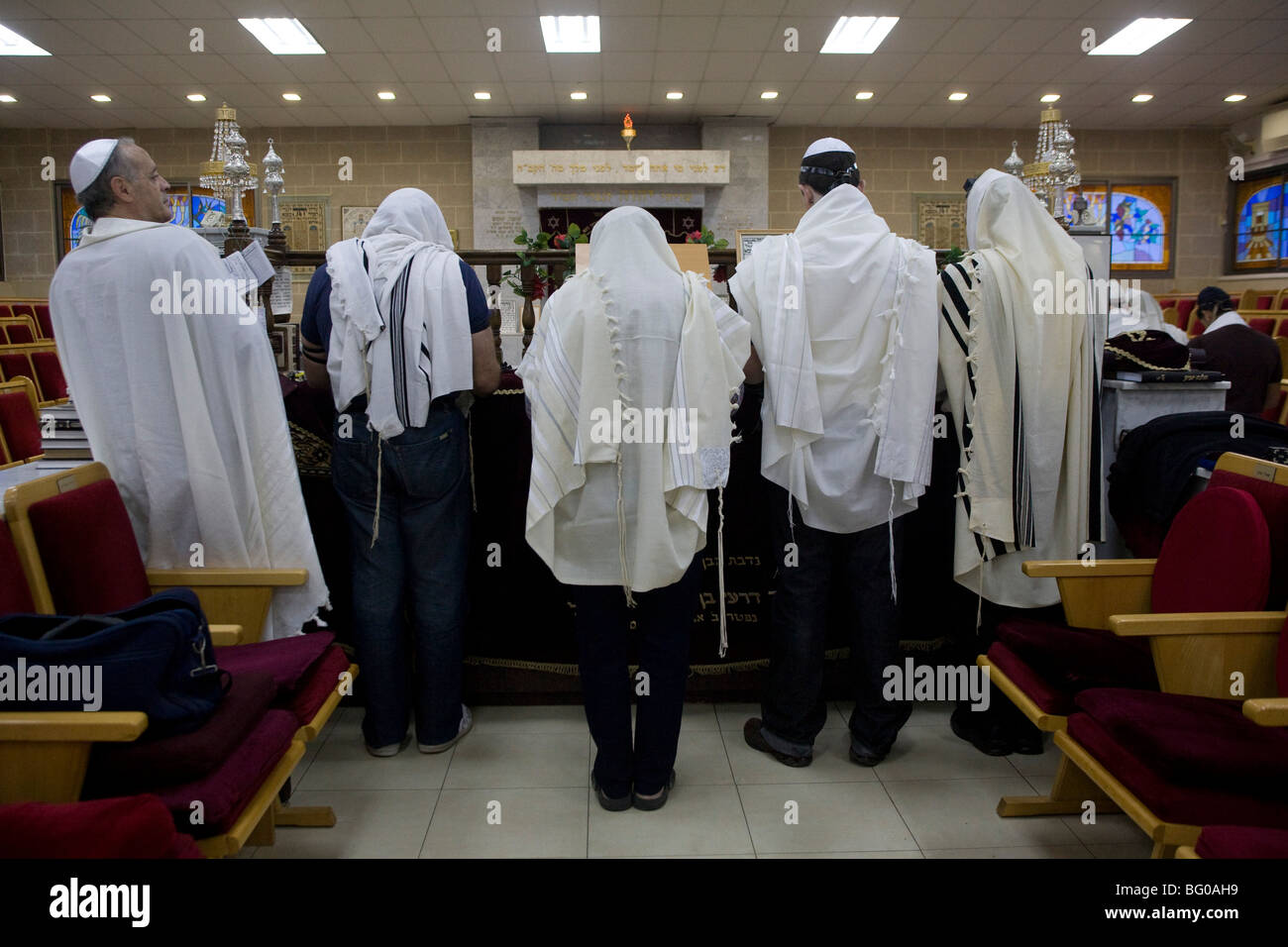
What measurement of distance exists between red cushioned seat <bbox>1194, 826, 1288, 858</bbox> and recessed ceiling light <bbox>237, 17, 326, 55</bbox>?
885 cm

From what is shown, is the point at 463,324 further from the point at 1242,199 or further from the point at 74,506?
the point at 1242,199

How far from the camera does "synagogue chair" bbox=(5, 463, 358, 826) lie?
1.89 m

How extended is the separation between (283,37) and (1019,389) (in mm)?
8220

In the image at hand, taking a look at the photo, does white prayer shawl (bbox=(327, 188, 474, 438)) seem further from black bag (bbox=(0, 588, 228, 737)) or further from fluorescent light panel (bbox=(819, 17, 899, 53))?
fluorescent light panel (bbox=(819, 17, 899, 53))

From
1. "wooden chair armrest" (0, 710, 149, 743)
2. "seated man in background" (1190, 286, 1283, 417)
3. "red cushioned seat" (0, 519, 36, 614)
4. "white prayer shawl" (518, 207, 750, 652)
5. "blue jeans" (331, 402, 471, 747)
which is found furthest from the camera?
"seated man in background" (1190, 286, 1283, 417)

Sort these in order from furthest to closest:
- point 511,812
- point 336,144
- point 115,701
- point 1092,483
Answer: point 336,144 → point 1092,483 → point 511,812 → point 115,701

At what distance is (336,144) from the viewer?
11773 mm

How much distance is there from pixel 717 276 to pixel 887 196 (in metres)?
8.27

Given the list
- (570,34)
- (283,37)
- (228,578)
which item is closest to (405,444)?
(228,578)

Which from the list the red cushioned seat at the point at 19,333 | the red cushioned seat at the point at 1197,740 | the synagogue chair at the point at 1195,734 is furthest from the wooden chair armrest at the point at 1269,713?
the red cushioned seat at the point at 19,333

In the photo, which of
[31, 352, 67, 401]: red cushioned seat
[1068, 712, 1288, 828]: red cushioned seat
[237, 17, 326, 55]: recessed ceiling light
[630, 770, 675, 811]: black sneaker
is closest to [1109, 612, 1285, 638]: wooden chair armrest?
[1068, 712, 1288, 828]: red cushioned seat

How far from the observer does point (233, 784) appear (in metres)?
1.66
